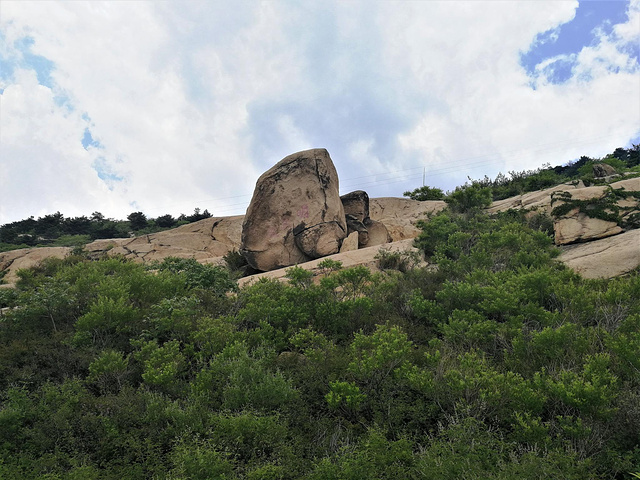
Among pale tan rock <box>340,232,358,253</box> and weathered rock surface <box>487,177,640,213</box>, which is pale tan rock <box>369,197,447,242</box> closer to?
pale tan rock <box>340,232,358,253</box>

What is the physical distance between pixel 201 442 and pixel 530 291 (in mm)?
6897

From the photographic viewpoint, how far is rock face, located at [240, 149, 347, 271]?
17328 millimetres

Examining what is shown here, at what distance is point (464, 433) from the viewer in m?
4.60

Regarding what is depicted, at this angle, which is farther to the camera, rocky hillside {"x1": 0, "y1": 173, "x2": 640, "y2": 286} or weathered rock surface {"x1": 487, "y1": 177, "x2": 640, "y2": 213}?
weathered rock surface {"x1": 487, "y1": 177, "x2": 640, "y2": 213}

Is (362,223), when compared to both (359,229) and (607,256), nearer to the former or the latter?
(359,229)

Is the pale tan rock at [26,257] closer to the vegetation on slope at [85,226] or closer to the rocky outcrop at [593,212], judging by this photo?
the vegetation on slope at [85,226]

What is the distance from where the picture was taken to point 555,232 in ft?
46.4

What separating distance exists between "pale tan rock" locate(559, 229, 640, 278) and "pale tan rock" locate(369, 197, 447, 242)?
10.0m

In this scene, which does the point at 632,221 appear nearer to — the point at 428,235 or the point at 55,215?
the point at 428,235

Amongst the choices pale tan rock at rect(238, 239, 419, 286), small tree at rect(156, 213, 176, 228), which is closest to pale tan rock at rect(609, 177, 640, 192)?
pale tan rock at rect(238, 239, 419, 286)

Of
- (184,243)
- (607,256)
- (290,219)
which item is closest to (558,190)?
(607,256)

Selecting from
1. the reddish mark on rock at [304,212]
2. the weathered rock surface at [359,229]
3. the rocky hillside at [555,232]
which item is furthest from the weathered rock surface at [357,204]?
the reddish mark on rock at [304,212]

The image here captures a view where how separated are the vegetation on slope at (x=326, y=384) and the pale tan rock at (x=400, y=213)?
41.4ft

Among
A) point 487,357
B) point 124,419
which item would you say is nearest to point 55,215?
point 124,419
